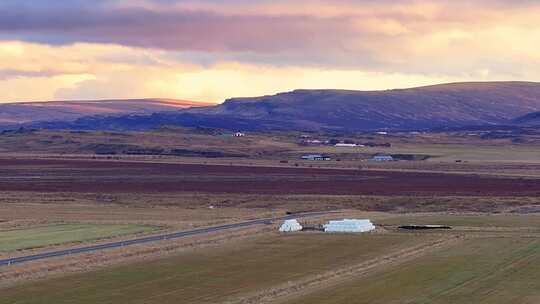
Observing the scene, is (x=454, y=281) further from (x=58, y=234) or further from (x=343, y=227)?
(x=58, y=234)

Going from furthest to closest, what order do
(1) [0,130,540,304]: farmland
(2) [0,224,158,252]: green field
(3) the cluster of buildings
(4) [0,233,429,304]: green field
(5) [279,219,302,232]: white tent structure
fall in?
(5) [279,219,302,232]: white tent structure < (3) the cluster of buildings < (2) [0,224,158,252]: green field < (1) [0,130,540,304]: farmland < (4) [0,233,429,304]: green field

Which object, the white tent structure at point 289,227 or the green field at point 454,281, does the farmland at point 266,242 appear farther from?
the white tent structure at point 289,227

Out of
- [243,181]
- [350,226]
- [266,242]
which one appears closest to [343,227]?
[350,226]

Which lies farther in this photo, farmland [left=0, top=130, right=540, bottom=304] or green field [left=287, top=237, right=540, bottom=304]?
farmland [left=0, top=130, right=540, bottom=304]

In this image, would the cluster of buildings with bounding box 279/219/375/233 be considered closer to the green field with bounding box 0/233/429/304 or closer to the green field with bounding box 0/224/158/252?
the green field with bounding box 0/233/429/304

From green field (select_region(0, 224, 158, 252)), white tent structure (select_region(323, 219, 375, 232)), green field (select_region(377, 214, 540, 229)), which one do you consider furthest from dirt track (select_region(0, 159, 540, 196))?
green field (select_region(0, 224, 158, 252))

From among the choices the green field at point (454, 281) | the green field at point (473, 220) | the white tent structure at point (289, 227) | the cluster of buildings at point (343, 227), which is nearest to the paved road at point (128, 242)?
the white tent structure at point (289, 227)
